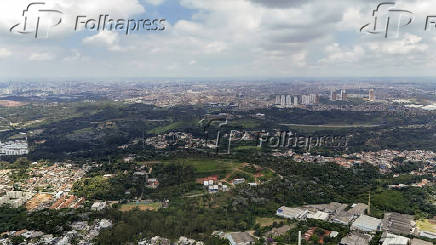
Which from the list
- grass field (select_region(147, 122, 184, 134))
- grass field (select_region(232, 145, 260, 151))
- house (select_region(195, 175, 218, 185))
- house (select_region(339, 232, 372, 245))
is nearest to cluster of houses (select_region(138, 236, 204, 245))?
house (select_region(339, 232, 372, 245))

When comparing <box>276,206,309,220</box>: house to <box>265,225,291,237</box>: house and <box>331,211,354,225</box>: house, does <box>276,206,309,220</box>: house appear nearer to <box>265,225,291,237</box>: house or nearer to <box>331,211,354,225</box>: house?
<box>265,225,291,237</box>: house

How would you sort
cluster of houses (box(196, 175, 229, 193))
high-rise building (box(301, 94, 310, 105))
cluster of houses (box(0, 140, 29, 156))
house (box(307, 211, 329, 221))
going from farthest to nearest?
high-rise building (box(301, 94, 310, 105))
cluster of houses (box(0, 140, 29, 156))
cluster of houses (box(196, 175, 229, 193))
house (box(307, 211, 329, 221))

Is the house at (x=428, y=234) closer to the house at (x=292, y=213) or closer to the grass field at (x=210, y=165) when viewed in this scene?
the house at (x=292, y=213)

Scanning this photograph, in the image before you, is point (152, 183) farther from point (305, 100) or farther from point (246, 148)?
point (305, 100)

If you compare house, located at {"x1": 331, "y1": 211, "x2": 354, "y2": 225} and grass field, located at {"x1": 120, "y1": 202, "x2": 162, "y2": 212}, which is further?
grass field, located at {"x1": 120, "y1": 202, "x2": 162, "y2": 212}

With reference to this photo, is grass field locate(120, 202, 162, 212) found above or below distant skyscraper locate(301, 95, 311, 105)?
below

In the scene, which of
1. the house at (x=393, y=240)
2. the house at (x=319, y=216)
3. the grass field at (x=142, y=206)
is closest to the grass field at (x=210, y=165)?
the grass field at (x=142, y=206)

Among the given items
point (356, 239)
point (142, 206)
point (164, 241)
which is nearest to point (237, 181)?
point (142, 206)
